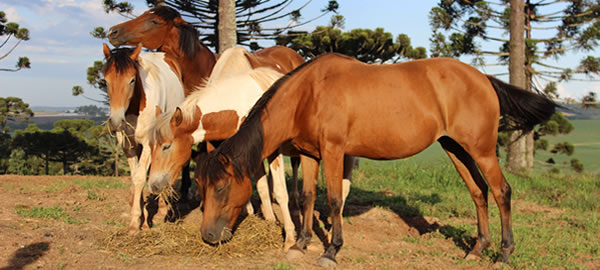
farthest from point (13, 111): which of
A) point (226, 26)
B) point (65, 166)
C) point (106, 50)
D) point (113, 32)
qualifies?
point (106, 50)

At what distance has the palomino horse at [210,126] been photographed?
4.46 metres

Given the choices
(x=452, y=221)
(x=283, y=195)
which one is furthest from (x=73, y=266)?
(x=452, y=221)

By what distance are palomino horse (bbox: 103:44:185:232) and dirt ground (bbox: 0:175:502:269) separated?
2.06 feet

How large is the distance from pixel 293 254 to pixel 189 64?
11.4 ft

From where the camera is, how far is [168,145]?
4488mm

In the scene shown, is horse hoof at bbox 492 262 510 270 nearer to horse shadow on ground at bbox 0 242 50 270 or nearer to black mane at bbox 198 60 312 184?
black mane at bbox 198 60 312 184

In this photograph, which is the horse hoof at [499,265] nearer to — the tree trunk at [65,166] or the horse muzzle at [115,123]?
the horse muzzle at [115,123]

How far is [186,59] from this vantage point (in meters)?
6.47

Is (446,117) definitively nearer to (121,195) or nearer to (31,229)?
(31,229)

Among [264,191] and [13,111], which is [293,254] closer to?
[264,191]

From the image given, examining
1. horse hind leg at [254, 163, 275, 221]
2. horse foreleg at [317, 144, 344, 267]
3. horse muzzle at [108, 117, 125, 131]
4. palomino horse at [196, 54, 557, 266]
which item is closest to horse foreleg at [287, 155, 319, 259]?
palomino horse at [196, 54, 557, 266]

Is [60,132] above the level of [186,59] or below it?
below

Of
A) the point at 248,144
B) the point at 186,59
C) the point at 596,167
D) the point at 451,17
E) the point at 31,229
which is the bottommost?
the point at 596,167

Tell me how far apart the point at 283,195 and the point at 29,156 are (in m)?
17.7
